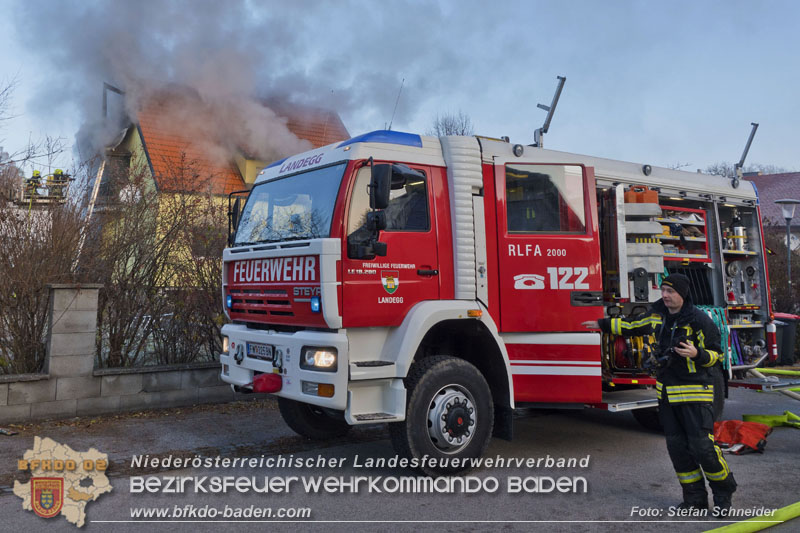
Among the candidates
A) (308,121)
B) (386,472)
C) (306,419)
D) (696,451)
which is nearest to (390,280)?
(386,472)

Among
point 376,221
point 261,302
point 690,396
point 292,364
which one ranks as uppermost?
point 376,221

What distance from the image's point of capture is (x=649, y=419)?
7.36 meters

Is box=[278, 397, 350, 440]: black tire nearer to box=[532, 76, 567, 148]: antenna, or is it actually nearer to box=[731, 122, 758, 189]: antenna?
box=[532, 76, 567, 148]: antenna

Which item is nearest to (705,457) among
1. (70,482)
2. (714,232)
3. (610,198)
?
(610,198)

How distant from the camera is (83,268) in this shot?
7.68 m

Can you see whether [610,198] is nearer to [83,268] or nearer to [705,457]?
[705,457]

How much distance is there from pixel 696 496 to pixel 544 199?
2755mm

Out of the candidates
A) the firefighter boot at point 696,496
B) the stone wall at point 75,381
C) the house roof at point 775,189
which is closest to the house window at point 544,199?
the firefighter boot at point 696,496

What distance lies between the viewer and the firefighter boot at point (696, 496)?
454 cm

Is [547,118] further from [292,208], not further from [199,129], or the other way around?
[199,129]

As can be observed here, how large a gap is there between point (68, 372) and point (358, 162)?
166 inches

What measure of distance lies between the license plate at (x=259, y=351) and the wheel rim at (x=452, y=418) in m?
1.42

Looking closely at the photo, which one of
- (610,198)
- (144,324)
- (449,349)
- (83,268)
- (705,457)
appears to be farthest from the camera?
(144,324)

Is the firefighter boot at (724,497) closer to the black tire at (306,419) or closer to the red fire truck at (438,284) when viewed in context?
the red fire truck at (438,284)
